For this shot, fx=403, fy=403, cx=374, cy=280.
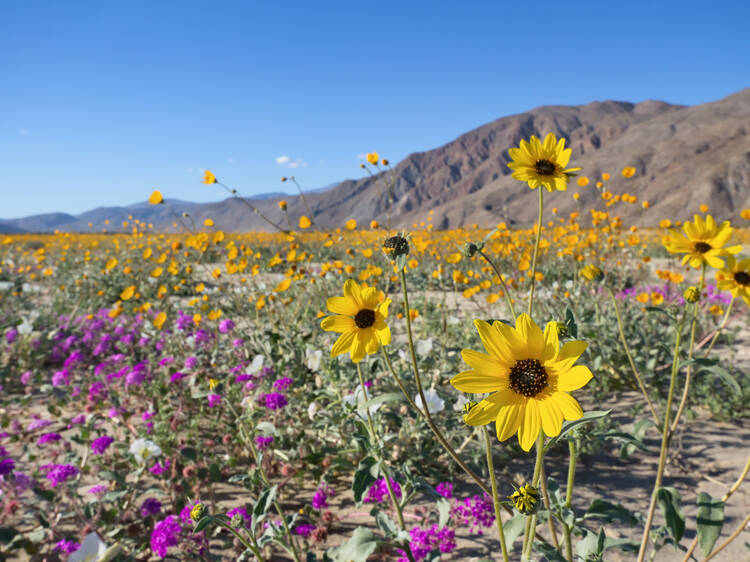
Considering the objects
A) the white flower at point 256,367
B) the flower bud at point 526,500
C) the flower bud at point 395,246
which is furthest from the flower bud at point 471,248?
the white flower at point 256,367

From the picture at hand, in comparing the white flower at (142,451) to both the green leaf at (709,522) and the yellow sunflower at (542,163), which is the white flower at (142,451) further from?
the green leaf at (709,522)

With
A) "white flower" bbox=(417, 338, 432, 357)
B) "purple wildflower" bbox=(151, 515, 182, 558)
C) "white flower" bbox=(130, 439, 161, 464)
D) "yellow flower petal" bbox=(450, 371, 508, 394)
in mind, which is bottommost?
"purple wildflower" bbox=(151, 515, 182, 558)

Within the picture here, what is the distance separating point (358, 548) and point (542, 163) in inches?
51.2

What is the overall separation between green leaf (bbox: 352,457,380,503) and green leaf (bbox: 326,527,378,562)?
142 mm

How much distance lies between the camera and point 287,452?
2428 millimetres

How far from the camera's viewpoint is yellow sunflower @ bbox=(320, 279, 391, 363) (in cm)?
106

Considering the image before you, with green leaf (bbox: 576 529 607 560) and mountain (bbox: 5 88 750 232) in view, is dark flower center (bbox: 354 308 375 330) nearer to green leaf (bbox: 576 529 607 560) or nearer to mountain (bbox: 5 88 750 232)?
green leaf (bbox: 576 529 607 560)

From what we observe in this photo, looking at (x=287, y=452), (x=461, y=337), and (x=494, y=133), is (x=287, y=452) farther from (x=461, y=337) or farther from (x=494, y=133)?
(x=494, y=133)

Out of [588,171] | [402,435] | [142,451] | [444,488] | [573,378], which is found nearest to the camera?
[573,378]

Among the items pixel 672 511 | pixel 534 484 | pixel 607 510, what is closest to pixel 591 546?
pixel 607 510

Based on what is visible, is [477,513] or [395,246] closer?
[395,246]

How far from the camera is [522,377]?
2.78ft

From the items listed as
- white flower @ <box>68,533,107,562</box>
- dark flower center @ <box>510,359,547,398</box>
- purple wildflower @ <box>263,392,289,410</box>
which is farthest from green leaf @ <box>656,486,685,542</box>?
white flower @ <box>68,533,107,562</box>

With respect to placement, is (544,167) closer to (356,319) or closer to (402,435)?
(356,319)
